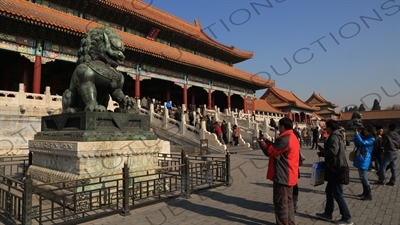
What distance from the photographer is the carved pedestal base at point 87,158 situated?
4.30 meters

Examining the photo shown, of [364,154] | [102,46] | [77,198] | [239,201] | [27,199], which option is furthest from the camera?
[364,154]

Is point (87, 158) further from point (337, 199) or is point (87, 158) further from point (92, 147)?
point (337, 199)

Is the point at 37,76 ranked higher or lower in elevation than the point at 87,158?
higher

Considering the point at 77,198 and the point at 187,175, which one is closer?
the point at 77,198

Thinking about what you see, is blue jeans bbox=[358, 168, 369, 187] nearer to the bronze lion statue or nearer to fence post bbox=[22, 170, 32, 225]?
the bronze lion statue

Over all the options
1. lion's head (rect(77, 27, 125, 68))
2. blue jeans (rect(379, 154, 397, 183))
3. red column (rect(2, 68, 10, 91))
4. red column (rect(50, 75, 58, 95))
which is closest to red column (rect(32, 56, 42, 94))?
red column (rect(2, 68, 10, 91))

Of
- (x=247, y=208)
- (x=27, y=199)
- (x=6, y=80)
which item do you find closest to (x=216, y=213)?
(x=247, y=208)

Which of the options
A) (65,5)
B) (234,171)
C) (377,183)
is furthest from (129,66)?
(377,183)

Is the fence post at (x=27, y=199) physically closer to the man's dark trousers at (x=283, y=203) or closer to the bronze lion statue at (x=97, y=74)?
the bronze lion statue at (x=97, y=74)

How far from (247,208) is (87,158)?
8.50ft

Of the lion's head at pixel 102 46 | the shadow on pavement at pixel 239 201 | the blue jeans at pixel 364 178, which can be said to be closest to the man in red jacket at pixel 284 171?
the shadow on pavement at pixel 239 201

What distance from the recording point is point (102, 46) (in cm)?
511

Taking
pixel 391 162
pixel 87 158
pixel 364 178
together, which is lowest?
pixel 364 178

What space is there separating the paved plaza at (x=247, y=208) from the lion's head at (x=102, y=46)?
2.75 metres
